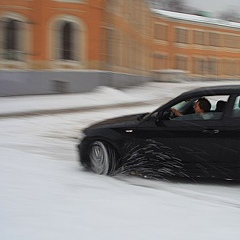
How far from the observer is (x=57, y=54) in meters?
24.9

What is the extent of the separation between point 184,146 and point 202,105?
760 mm

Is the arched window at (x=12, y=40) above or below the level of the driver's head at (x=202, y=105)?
above

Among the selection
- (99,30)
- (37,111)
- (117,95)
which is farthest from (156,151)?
(99,30)

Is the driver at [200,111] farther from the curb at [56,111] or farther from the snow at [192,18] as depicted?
the snow at [192,18]

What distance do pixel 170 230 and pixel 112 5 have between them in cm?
2647

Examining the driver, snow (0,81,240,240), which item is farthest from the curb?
the driver

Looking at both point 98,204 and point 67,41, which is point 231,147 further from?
point 67,41

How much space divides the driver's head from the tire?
4.58 feet

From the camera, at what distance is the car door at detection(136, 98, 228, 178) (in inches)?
255

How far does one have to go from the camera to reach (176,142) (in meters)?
6.66

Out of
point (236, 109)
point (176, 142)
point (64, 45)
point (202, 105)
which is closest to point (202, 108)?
point (202, 105)

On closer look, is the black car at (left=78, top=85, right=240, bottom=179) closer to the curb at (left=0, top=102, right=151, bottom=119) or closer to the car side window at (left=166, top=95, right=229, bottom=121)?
the car side window at (left=166, top=95, right=229, bottom=121)

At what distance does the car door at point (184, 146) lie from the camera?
6477 mm

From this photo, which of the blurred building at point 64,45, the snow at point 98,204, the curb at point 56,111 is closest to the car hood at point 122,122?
the snow at point 98,204
